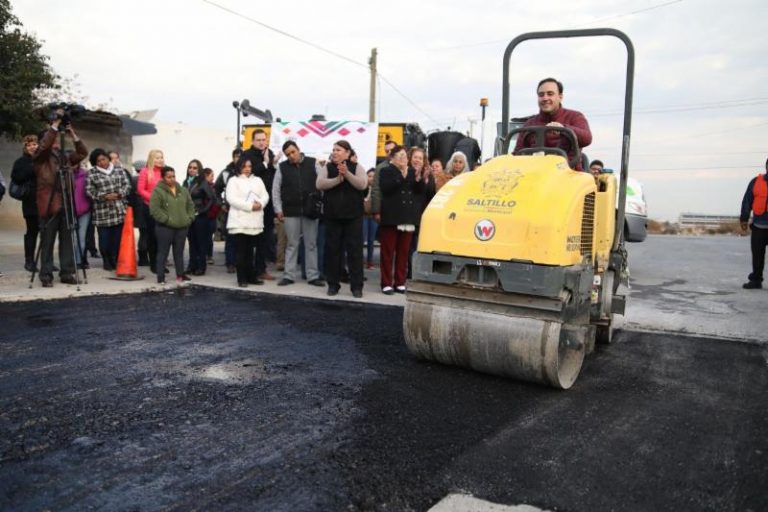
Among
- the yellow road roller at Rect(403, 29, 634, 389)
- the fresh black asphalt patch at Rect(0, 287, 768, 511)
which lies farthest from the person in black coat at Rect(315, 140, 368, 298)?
the yellow road roller at Rect(403, 29, 634, 389)

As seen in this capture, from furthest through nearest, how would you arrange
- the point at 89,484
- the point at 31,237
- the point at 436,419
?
the point at 31,237 → the point at 436,419 → the point at 89,484

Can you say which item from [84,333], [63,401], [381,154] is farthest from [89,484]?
[381,154]

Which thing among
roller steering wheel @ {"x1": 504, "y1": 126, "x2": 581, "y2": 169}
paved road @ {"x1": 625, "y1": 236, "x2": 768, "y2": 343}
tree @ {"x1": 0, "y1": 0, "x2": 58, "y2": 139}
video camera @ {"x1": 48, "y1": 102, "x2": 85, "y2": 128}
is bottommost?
paved road @ {"x1": 625, "y1": 236, "x2": 768, "y2": 343}

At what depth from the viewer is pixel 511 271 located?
12.4 feet

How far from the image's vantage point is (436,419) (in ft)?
10.9

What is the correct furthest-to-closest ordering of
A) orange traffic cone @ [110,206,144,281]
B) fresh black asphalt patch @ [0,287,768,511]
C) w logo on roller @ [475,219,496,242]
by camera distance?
orange traffic cone @ [110,206,144,281] → w logo on roller @ [475,219,496,242] → fresh black asphalt patch @ [0,287,768,511]

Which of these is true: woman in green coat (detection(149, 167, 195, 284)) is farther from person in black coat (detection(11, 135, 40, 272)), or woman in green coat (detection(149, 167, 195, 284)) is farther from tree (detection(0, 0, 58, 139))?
tree (detection(0, 0, 58, 139))

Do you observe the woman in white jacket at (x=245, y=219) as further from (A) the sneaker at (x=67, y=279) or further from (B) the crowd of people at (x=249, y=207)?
(A) the sneaker at (x=67, y=279)

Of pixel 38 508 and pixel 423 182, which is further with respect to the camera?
pixel 423 182

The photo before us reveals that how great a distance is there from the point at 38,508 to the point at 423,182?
19.9 feet

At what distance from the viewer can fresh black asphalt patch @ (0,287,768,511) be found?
248cm

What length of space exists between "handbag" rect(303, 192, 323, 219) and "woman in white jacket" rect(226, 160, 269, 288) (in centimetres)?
64

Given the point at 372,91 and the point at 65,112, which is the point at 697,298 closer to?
the point at 65,112

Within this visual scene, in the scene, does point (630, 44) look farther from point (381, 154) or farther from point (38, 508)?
point (381, 154)
